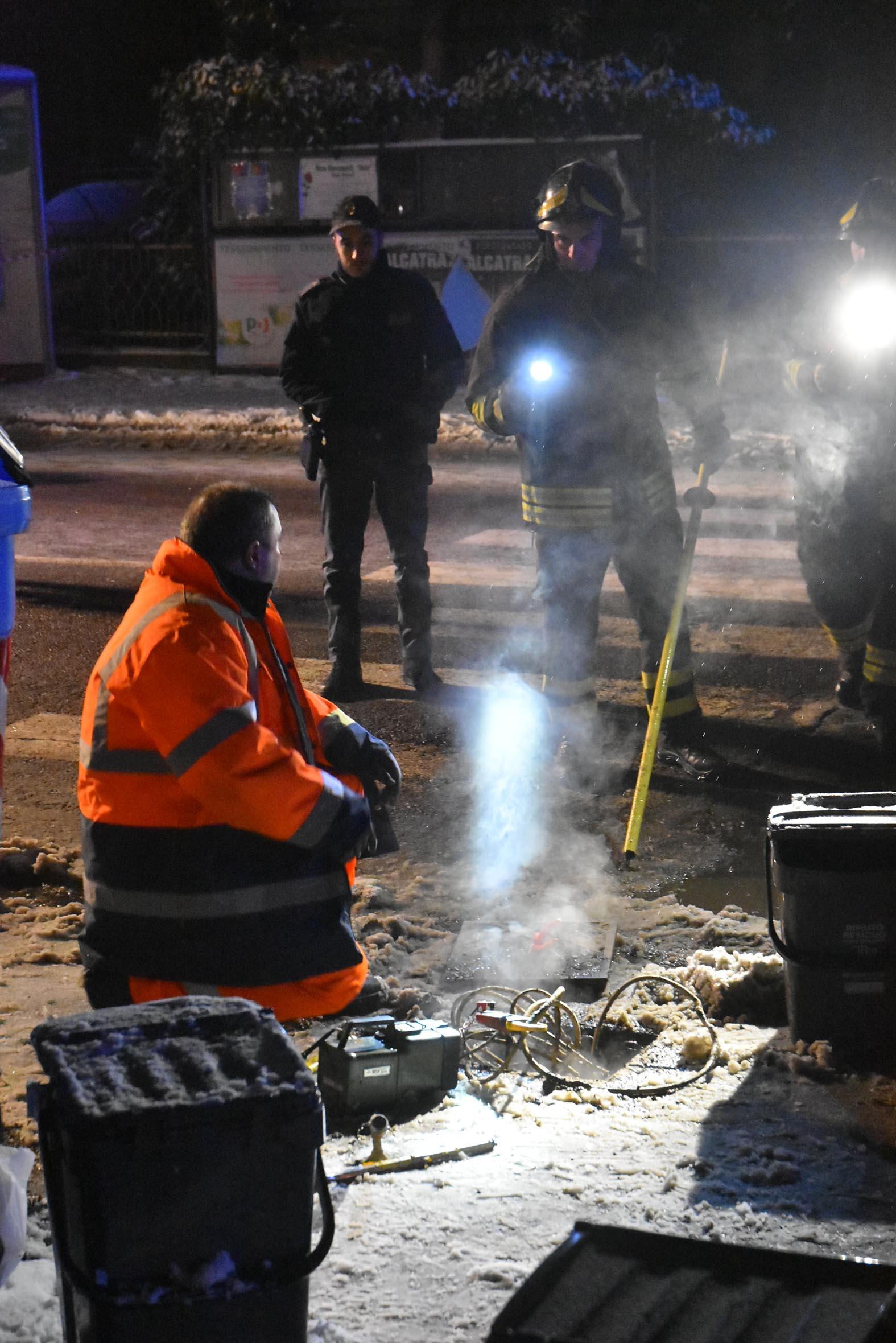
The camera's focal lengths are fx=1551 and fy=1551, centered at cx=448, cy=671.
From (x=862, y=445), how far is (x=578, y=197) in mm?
1636

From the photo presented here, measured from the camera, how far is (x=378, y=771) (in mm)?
3828

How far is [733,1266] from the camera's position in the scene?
7.12ft

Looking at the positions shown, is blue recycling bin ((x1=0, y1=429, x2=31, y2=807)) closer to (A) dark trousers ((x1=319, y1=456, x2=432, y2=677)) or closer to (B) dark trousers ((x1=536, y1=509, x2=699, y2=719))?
A: (B) dark trousers ((x1=536, y1=509, x2=699, y2=719))

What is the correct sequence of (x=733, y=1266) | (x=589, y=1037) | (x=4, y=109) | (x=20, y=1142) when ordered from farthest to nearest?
(x=4, y=109) < (x=589, y=1037) < (x=20, y=1142) < (x=733, y=1266)

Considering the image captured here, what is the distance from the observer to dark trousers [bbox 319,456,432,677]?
6887mm

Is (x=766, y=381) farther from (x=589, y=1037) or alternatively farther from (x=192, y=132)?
(x=589, y=1037)

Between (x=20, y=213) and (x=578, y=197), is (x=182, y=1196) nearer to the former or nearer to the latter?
(x=578, y=197)

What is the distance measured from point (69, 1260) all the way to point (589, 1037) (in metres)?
2.08

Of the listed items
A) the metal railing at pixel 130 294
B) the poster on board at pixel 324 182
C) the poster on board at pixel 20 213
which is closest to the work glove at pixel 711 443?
the poster on board at pixel 324 182

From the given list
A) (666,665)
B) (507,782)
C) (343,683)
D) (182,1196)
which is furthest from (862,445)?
(182,1196)

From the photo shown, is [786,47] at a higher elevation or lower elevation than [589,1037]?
higher

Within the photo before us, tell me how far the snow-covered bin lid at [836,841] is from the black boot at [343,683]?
138 inches

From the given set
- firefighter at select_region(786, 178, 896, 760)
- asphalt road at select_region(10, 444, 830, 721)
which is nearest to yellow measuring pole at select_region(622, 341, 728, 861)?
firefighter at select_region(786, 178, 896, 760)

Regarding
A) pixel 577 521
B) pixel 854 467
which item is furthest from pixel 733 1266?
pixel 854 467
